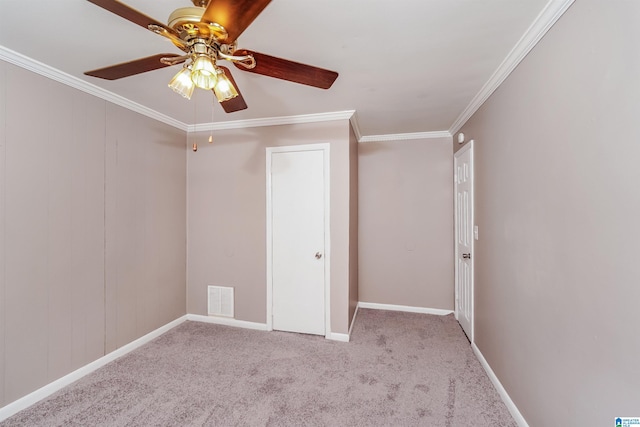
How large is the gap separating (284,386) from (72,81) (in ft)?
9.51

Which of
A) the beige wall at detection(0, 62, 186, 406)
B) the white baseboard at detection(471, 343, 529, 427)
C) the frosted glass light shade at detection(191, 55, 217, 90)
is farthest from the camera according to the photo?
the beige wall at detection(0, 62, 186, 406)

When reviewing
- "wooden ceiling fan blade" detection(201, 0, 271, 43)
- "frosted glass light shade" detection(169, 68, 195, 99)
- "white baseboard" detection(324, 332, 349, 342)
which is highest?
"wooden ceiling fan blade" detection(201, 0, 271, 43)

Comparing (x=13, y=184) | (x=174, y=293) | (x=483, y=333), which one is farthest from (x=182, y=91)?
(x=483, y=333)

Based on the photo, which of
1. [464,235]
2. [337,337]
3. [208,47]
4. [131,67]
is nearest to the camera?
[208,47]

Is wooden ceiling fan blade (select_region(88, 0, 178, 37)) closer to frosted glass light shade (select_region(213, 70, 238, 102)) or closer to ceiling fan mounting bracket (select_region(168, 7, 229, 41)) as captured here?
ceiling fan mounting bracket (select_region(168, 7, 229, 41))

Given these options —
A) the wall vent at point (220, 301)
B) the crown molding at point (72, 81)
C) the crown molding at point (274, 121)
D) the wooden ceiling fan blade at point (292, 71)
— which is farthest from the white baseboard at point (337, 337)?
the crown molding at point (72, 81)

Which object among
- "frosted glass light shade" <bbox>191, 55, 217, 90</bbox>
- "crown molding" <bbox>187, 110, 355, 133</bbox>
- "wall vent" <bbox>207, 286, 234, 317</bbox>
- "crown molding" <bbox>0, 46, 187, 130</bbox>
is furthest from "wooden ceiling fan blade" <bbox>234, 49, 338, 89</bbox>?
"wall vent" <bbox>207, 286, 234, 317</bbox>

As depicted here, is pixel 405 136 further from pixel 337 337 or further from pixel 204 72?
pixel 204 72

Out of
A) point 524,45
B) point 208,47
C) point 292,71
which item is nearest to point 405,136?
point 524,45

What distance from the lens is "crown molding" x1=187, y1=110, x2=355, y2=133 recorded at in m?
2.74

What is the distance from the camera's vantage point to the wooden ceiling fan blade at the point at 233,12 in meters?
0.88

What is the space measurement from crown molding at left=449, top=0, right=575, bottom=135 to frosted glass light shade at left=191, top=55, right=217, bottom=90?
1633mm

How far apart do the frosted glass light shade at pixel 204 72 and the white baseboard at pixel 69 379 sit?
2446mm

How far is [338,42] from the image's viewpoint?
159cm
